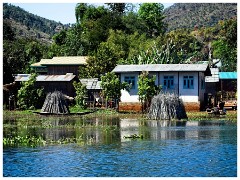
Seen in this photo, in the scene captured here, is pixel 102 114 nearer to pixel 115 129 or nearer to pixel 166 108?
pixel 166 108

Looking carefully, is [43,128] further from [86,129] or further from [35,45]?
[35,45]

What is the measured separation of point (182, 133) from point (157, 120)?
847cm

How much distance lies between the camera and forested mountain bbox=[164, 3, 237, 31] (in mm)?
137375

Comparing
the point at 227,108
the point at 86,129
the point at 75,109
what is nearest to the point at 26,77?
the point at 75,109

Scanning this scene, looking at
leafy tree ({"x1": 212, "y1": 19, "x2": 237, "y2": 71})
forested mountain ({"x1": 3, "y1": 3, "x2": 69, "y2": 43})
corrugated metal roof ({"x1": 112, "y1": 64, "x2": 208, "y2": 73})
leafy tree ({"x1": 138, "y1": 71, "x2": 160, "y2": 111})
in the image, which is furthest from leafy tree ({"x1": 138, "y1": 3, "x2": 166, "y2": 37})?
leafy tree ({"x1": 138, "y1": 71, "x2": 160, "y2": 111})

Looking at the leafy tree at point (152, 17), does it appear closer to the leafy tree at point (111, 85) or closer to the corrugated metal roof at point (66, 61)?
the corrugated metal roof at point (66, 61)

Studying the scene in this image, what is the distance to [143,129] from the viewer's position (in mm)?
32312

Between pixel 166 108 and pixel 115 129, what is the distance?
713 cm

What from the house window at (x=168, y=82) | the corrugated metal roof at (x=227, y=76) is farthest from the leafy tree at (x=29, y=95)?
the corrugated metal roof at (x=227, y=76)

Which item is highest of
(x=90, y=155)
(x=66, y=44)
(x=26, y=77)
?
(x=66, y=44)

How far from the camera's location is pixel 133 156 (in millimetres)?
22516

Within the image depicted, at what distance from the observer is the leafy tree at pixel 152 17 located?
89.7 meters

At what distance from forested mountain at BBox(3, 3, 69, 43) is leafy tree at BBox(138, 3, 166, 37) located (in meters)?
34.3

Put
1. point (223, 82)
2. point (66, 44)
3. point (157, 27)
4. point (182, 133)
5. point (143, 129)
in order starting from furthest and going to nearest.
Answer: point (157, 27) → point (66, 44) → point (223, 82) → point (143, 129) → point (182, 133)
